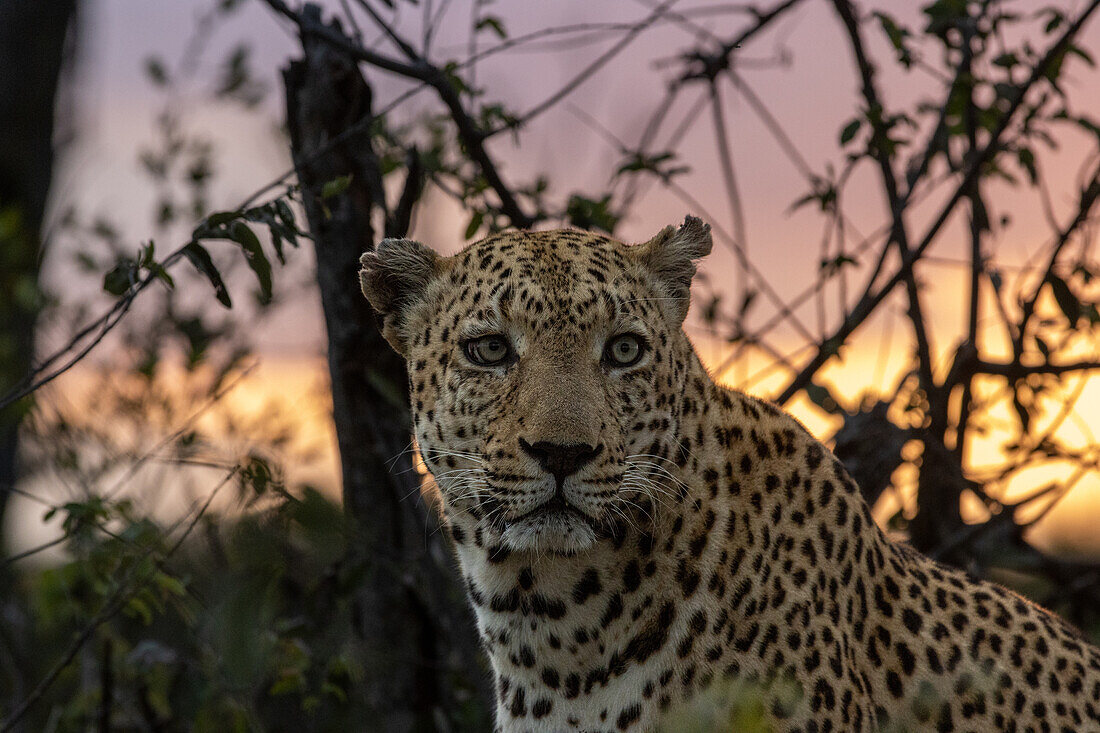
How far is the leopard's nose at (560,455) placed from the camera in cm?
401

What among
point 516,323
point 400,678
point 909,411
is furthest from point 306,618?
point 909,411

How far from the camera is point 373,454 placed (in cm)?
706

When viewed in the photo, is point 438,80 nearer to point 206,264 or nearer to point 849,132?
point 206,264

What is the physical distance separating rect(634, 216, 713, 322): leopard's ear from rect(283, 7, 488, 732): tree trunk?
83.1 inches

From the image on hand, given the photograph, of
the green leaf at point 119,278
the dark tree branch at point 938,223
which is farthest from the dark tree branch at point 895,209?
the green leaf at point 119,278

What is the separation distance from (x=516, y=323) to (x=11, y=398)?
2.03 m

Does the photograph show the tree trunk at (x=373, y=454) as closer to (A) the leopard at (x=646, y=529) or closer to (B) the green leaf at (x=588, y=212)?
(B) the green leaf at (x=588, y=212)

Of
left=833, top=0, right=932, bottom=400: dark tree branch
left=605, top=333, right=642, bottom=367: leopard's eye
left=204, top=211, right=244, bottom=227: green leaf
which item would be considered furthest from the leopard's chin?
left=833, top=0, right=932, bottom=400: dark tree branch

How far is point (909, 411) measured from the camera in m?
7.45

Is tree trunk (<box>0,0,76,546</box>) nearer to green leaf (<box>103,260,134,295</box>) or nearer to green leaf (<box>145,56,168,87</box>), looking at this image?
green leaf (<box>145,56,168,87</box>)

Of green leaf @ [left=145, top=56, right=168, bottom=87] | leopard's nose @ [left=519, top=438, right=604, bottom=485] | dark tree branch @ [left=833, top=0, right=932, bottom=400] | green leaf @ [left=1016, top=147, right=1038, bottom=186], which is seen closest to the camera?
leopard's nose @ [left=519, top=438, right=604, bottom=485]

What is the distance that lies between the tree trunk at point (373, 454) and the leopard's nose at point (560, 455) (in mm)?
2461

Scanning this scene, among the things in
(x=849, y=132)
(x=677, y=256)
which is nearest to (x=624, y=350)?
(x=677, y=256)

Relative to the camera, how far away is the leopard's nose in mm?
4011
